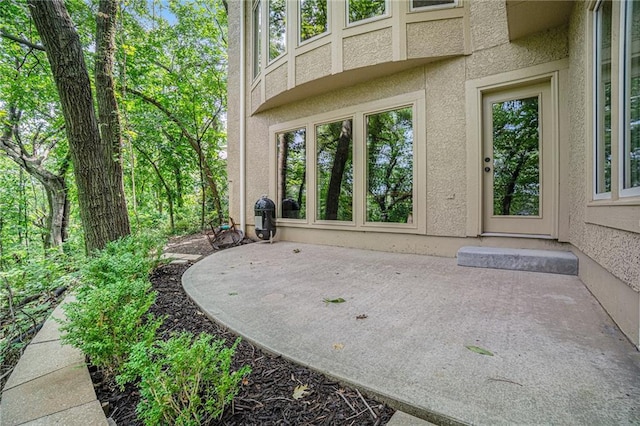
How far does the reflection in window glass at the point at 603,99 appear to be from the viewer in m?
2.19

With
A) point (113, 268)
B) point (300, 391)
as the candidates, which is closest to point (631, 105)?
point (300, 391)

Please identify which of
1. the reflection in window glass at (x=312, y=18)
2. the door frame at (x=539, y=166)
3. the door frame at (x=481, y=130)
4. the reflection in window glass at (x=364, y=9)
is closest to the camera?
the door frame at (x=481, y=130)

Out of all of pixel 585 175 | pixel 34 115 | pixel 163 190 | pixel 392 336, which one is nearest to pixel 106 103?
pixel 392 336

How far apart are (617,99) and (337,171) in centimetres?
382

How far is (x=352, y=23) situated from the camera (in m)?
4.56

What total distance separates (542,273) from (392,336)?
2488mm

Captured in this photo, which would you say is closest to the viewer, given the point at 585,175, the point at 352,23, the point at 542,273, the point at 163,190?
the point at 585,175

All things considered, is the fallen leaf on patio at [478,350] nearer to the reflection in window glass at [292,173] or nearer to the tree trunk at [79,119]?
the tree trunk at [79,119]

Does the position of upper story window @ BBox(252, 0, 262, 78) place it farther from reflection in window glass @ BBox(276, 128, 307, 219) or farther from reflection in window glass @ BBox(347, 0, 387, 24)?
reflection in window glass @ BBox(347, 0, 387, 24)

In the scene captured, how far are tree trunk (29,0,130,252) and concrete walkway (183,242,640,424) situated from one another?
55.6 inches

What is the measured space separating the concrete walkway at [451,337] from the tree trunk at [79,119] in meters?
1.41

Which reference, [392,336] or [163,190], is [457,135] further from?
[163,190]

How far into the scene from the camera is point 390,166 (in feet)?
15.6

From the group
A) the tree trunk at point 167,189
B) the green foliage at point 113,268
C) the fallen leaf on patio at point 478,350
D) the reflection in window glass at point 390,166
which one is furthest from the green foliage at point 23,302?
the tree trunk at point 167,189
